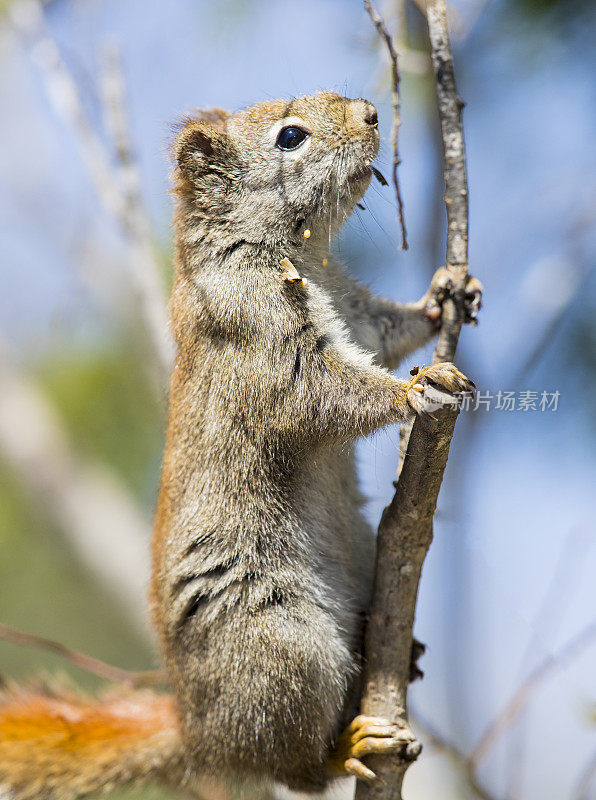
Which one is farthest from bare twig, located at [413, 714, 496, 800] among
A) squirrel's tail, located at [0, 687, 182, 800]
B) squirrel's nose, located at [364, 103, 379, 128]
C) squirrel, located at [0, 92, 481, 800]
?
squirrel's nose, located at [364, 103, 379, 128]

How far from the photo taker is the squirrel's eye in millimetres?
3500

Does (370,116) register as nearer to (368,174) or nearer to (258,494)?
(368,174)

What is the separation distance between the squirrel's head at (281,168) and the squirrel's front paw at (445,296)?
0.55 m

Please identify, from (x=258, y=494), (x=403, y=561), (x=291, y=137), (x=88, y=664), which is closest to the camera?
(x=403, y=561)

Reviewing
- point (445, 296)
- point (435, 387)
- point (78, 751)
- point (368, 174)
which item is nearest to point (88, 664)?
point (78, 751)

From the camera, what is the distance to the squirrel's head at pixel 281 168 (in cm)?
341

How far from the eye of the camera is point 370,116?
3.42 metres

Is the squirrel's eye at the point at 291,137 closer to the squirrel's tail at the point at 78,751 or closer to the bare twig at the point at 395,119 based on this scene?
the bare twig at the point at 395,119

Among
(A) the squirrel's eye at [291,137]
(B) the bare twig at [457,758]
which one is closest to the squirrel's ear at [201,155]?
(A) the squirrel's eye at [291,137]

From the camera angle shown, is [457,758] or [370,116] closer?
[370,116]

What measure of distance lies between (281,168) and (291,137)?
0.55 ft

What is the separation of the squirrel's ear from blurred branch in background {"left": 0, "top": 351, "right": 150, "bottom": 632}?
3932mm

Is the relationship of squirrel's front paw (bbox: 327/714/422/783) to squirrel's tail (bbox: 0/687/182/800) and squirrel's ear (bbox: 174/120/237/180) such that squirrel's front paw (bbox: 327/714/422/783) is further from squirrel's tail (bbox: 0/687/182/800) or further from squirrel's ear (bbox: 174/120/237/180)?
squirrel's ear (bbox: 174/120/237/180)

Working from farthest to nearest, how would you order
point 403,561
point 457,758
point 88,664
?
point 88,664 < point 457,758 < point 403,561
